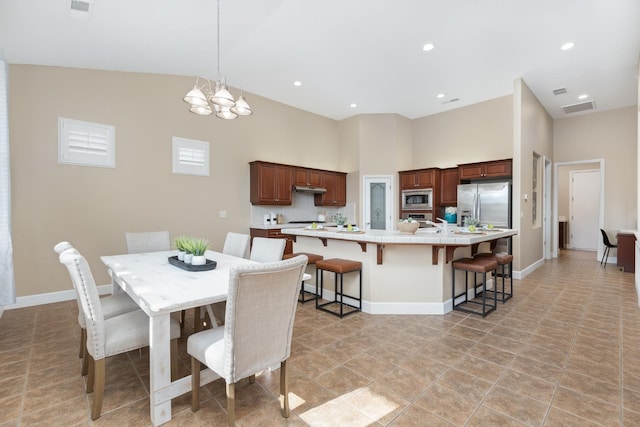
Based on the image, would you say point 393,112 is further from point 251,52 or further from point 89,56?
point 89,56

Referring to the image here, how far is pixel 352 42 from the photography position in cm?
400

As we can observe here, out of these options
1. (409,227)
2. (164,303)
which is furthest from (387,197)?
(164,303)

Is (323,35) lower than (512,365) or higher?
higher

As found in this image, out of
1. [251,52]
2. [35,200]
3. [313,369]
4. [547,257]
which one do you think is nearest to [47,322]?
[35,200]

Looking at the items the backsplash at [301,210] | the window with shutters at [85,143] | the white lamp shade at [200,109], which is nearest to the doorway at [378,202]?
the backsplash at [301,210]

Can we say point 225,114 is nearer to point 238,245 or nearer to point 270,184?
point 238,245

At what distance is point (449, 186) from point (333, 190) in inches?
97.7

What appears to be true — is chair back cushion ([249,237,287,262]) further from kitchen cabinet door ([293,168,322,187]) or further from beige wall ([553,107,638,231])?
beige wall ([553,107,638,231])

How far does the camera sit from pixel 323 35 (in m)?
3.84

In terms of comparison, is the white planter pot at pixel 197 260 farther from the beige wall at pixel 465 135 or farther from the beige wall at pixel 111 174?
the beige wall at pixel 465 135

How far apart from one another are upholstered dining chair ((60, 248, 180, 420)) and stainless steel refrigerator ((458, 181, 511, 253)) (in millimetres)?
5382

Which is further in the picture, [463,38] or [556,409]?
[463,38]

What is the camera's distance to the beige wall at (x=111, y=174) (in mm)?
3732

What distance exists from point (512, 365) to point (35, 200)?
5400mm
